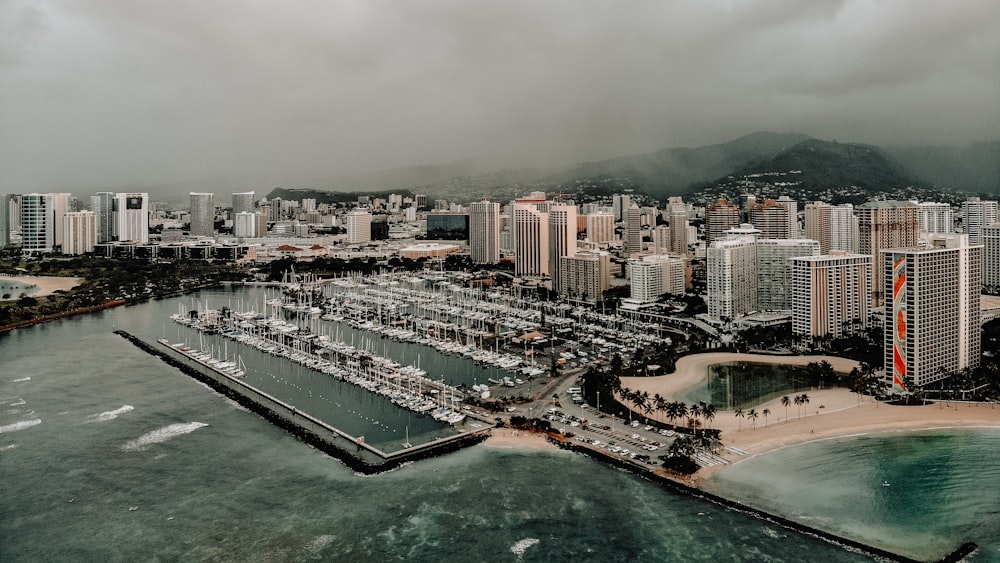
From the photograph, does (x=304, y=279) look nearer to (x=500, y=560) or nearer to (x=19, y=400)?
(x=19, y=400)

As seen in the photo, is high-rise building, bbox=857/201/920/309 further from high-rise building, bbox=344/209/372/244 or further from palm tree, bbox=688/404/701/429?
high-rise building, bbox=344/209/372/244

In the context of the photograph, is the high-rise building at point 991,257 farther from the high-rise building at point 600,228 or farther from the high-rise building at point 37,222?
the high-rise building at point 37,222

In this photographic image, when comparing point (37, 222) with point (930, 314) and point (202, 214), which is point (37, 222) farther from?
point (930, 314)

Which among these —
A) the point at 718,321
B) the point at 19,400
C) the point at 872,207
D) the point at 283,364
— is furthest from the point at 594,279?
the point at 19,400

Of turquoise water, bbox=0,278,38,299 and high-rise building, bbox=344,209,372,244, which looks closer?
turquoise water, bbox=0,278,38,299

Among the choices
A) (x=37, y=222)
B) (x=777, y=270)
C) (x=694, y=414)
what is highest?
(x=37, y=222)

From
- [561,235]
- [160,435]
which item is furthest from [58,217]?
[160,435]

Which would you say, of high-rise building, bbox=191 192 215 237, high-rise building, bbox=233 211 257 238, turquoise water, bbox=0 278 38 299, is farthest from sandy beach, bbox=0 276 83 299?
high-rise building, bbox=233 211 257 238
